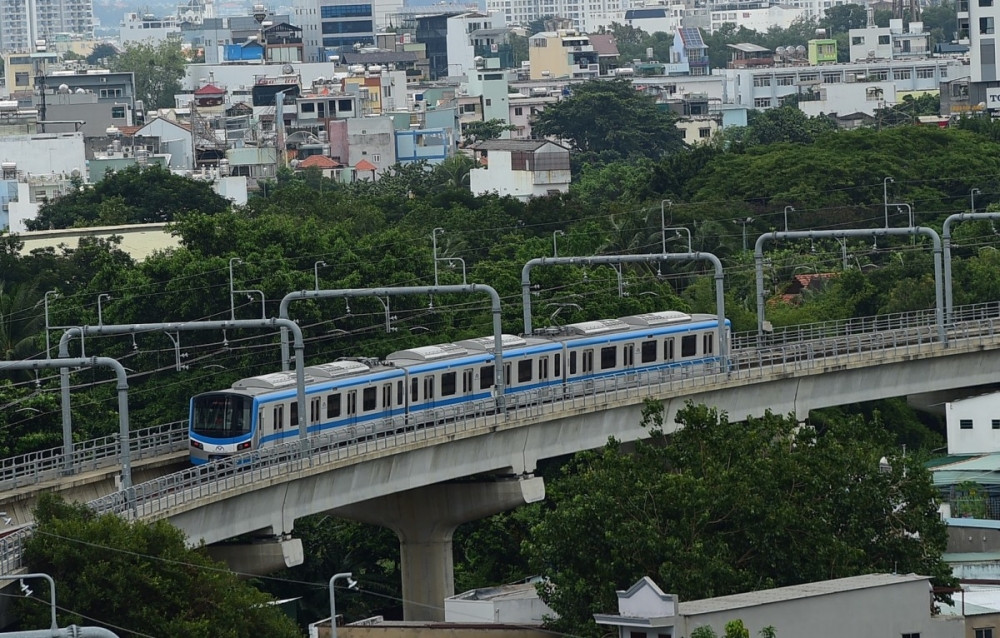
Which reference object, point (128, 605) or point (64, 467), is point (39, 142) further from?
point (128, 605)

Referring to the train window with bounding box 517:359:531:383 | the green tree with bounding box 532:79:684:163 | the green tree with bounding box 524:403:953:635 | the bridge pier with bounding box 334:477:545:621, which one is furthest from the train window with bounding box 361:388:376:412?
the green tree with bounding box 532:79:684:163

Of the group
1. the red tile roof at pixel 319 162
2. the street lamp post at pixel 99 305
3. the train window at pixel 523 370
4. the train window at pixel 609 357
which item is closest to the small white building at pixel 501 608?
the train window at pixel 523 370

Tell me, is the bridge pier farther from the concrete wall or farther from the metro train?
the concrete wall

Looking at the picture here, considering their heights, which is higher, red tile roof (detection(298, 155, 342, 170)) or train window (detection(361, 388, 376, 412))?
train window (detection(361, 388, 376, 412))

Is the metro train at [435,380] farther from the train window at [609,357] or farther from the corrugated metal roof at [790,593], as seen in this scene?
the corrugated metal roof at [790,593]

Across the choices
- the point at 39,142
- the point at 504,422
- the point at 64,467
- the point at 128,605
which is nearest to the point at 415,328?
the point at 504,422

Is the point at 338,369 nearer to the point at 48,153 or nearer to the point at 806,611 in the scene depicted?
the point at 806,611
